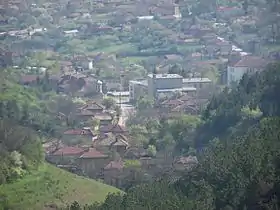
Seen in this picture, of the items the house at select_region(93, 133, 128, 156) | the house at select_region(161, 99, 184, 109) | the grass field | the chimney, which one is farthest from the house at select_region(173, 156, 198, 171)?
the chimney

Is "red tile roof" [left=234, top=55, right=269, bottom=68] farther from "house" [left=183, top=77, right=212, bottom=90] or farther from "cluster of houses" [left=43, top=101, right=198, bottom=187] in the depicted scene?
"cluster of houses" [left=43, top=101, right=198, bottom=187]

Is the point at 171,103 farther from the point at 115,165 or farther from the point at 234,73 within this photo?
the point at 115,165

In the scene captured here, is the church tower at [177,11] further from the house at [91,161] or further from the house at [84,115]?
the house at [91,161]

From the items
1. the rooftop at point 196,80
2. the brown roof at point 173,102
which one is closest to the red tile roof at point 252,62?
the rooftop at point 196,80

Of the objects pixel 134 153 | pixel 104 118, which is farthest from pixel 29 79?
pixel 134 153

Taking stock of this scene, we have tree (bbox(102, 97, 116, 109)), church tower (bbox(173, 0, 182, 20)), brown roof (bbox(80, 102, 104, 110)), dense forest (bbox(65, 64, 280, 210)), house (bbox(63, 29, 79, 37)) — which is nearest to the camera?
dense forest (bbox(65, 64, 280, 210))
